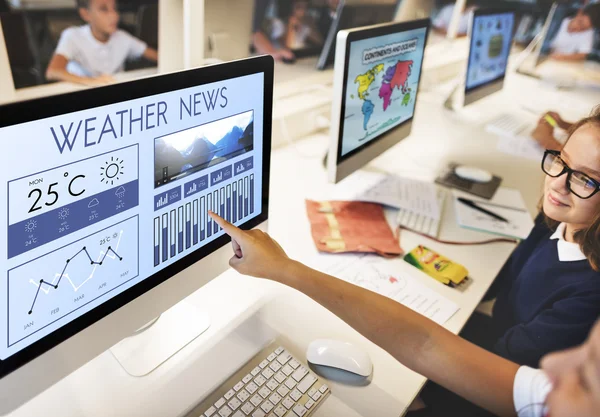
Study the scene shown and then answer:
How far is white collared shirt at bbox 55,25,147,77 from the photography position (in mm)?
2281

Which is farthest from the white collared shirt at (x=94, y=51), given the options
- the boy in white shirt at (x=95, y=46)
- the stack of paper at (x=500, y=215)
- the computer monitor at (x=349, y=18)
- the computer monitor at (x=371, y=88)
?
the stack of paper at (x=500, y=215)

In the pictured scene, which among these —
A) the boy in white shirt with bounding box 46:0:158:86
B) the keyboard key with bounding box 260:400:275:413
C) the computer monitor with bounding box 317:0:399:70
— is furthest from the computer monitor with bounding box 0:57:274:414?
the boy in white shirt with bounding box 46:0:158:86

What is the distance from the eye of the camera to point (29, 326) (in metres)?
0.57

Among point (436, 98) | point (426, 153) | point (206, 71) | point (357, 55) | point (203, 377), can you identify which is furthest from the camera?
point (436, 98)

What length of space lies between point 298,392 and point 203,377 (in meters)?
0.16

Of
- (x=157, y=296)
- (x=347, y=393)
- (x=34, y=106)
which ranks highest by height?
(x=34, y=106)

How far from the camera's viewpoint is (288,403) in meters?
0.74

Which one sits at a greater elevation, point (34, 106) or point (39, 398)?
point (34, 106)

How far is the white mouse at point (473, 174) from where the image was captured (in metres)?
1.56

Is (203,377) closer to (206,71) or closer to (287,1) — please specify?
(206,71)

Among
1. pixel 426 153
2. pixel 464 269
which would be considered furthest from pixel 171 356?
pixel 426 153

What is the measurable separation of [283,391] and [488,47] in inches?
68.0

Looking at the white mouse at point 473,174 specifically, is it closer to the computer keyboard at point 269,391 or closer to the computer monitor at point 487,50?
the computer monitor at point 487,50

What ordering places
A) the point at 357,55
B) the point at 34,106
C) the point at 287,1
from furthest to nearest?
the point at 287,1 → the point at 357,55 → the point at 34,106
